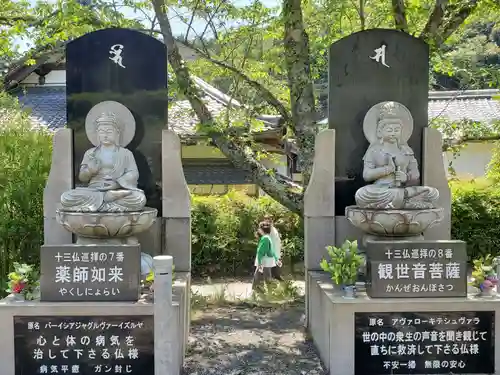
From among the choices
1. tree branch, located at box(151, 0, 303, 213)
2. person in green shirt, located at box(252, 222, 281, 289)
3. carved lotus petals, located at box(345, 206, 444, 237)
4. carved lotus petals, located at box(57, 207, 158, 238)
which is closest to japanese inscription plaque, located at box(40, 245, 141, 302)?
carved lotus petals, located at box(57, 207, 158, 238)

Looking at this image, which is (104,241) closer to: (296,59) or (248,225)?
(296,59)

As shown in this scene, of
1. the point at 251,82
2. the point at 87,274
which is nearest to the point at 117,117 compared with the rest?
the point at 87,274

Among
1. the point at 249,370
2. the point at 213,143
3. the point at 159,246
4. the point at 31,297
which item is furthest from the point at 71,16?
the point at 249,370

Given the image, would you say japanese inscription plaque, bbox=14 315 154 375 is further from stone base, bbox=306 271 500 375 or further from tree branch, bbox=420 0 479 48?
tree branch, bbox=420 0 479 48

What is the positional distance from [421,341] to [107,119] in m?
3.76

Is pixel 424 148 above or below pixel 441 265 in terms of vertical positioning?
above

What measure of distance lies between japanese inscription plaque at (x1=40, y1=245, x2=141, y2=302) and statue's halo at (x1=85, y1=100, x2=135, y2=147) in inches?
71.8

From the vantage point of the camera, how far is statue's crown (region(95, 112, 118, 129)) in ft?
17.9

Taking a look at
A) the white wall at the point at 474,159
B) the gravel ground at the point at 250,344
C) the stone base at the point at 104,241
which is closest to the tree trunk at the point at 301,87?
the gravel ground at the point at 250,344

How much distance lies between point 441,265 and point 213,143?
3.85 metres

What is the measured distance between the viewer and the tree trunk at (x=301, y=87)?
22.7 ft

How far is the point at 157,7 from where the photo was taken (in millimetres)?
6750

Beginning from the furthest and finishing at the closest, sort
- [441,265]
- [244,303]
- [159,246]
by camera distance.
Answer: [244,303] → [159,246] → [441,265]

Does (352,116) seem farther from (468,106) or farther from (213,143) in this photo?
(468,106)
